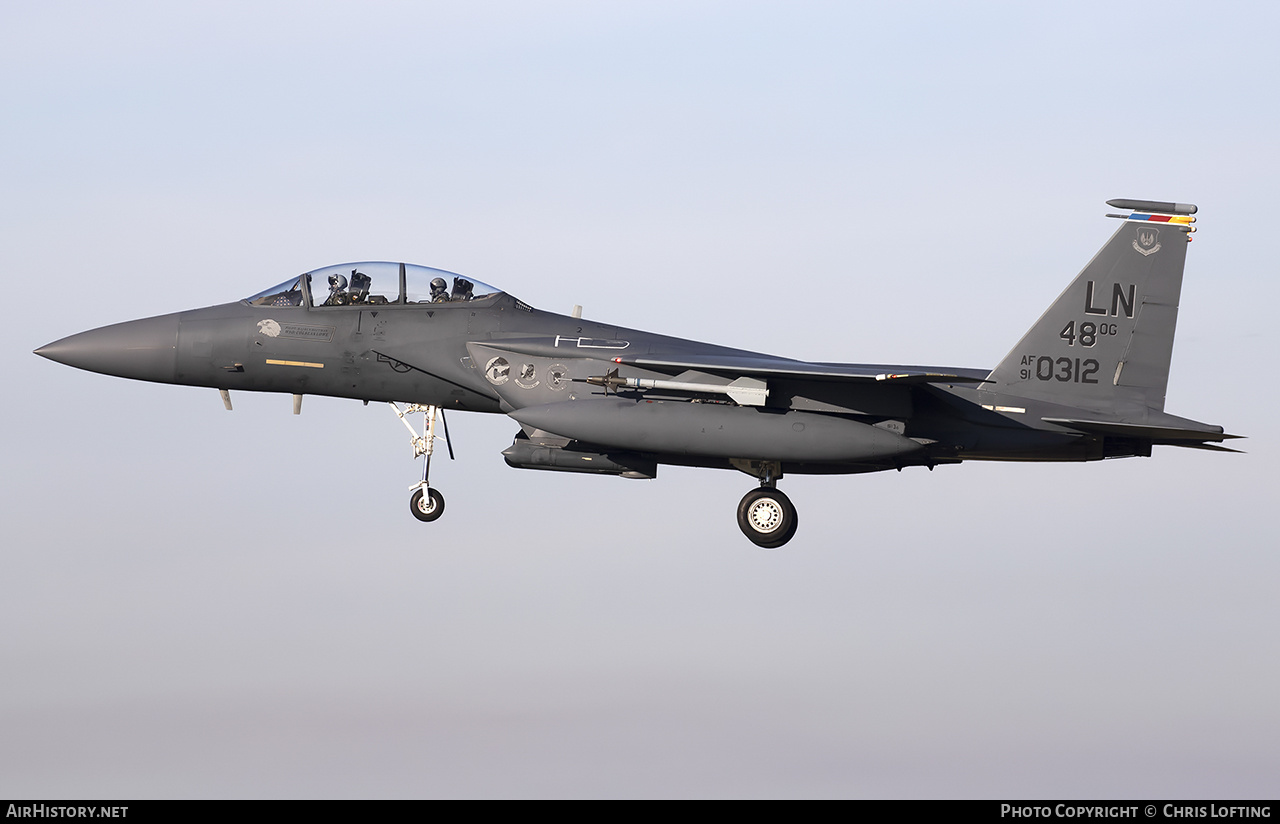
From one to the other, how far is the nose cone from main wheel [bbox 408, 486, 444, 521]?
367 cm

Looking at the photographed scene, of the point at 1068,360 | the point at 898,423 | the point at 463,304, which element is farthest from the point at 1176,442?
the point at 463,304

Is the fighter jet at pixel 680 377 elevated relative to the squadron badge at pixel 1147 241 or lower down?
lower down

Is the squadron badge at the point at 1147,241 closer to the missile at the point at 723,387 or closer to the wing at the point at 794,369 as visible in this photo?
the wing at the point at 794,369

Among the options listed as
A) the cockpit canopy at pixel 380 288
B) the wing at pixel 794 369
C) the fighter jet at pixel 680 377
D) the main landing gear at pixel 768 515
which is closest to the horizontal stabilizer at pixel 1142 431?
the fighter jet at pixel 680 377

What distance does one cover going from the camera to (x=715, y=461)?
1917cm

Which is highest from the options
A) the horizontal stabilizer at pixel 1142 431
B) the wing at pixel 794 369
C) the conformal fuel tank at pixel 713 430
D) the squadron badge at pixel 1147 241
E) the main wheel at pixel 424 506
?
the squadron badge at pixel 1147 241

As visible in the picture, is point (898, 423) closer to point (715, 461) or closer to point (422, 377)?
point (715, 461)

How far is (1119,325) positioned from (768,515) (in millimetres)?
5045

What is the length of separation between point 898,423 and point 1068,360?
2.31m

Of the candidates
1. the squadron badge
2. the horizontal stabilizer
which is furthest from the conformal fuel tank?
the squadron badge

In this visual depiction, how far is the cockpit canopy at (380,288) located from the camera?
20.3 metres

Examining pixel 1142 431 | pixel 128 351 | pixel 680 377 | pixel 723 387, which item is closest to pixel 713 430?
pixel 723 387

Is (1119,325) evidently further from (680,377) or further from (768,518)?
(680,377)

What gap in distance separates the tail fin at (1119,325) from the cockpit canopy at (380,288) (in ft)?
23.3
